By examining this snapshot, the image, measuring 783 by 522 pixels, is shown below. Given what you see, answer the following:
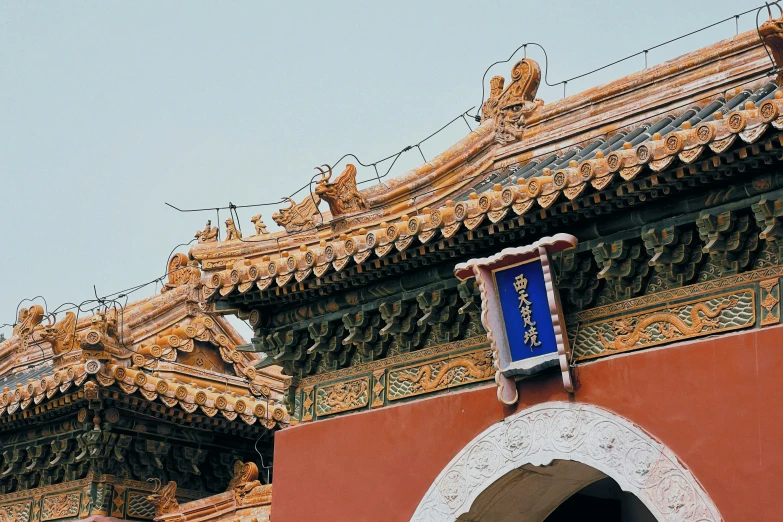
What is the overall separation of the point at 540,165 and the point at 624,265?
6.84 ft

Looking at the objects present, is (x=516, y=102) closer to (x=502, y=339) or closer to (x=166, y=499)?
(x=502, y=339)

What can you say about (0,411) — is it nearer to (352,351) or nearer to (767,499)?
(352,351)

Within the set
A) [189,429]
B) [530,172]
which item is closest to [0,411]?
[189,429]

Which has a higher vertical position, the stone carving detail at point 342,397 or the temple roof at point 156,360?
the temple roof at point 156,360

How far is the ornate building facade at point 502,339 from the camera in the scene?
6.92m

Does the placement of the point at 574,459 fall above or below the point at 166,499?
below

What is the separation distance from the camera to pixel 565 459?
7.54m

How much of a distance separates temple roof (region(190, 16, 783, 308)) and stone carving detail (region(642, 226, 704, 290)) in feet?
0.82

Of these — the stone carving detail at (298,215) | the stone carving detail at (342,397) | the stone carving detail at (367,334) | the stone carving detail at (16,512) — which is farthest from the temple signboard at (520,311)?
the stone carving detail at (16,512)

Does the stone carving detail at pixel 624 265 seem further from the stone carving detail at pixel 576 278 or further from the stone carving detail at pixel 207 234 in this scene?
the stone carving detail at pixel 207 234

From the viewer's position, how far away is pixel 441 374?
27.7 ft

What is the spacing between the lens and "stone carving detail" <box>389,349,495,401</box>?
8.20 metres

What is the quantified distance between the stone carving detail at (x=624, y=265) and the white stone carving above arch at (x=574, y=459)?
2.56 ft

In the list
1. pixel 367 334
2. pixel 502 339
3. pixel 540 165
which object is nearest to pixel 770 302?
pixel 502 339
